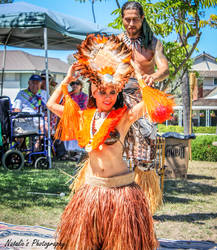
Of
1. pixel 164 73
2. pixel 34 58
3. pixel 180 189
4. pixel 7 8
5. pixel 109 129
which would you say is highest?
pixel 34 58

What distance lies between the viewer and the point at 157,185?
11.0 feet

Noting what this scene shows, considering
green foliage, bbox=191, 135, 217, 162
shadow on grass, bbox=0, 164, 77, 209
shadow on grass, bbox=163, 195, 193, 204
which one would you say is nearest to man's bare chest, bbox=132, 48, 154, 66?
shadow on grass, bbox=0, 164, 77, 209

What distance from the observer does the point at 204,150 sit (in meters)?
10.5

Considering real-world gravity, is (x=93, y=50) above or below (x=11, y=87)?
below

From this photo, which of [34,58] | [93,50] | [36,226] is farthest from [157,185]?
[34,58]

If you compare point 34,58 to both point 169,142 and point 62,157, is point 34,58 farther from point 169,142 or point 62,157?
point 169,142

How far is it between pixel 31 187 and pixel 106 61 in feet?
11.7

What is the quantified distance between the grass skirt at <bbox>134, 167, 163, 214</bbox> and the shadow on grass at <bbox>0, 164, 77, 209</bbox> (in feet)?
3.55

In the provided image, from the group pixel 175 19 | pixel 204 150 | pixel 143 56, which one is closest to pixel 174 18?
pixel 175 19

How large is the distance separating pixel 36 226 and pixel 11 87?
29.9 meters

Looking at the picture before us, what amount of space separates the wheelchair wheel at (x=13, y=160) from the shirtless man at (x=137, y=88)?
429 centimetres

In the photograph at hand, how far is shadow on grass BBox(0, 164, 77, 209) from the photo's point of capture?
4484mm

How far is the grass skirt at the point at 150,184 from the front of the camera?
3.26 m

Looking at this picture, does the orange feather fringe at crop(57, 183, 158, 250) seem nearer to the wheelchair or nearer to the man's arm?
the man's arm
